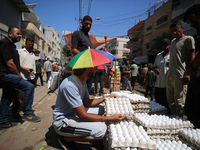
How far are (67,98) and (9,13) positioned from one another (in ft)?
44.6

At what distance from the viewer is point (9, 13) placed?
10.8m

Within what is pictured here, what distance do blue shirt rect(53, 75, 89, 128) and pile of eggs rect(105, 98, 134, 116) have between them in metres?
0.60

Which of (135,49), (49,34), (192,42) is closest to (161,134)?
(192,42)

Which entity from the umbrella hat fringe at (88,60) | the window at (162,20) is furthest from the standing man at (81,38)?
the window at (162,20)

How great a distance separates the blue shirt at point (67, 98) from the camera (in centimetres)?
171

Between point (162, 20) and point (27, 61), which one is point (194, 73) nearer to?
point (27, 61)

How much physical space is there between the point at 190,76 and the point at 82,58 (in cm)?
208

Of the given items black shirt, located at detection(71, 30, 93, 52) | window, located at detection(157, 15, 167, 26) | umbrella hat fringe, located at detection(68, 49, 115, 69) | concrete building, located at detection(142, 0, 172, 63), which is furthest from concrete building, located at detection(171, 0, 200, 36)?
umbrella hat fringe, located at detection(68, 49, 115, 69)

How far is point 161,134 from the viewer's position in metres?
1.89

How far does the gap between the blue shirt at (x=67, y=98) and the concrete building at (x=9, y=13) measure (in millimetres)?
11511

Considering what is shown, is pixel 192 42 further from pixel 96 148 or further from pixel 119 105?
pixel 96 148

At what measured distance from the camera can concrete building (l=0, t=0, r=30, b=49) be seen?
9.81m

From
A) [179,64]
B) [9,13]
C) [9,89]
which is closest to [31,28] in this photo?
[9,13]

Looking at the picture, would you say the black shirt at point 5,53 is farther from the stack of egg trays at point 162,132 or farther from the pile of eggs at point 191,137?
the pile of eggs at point 191,137
